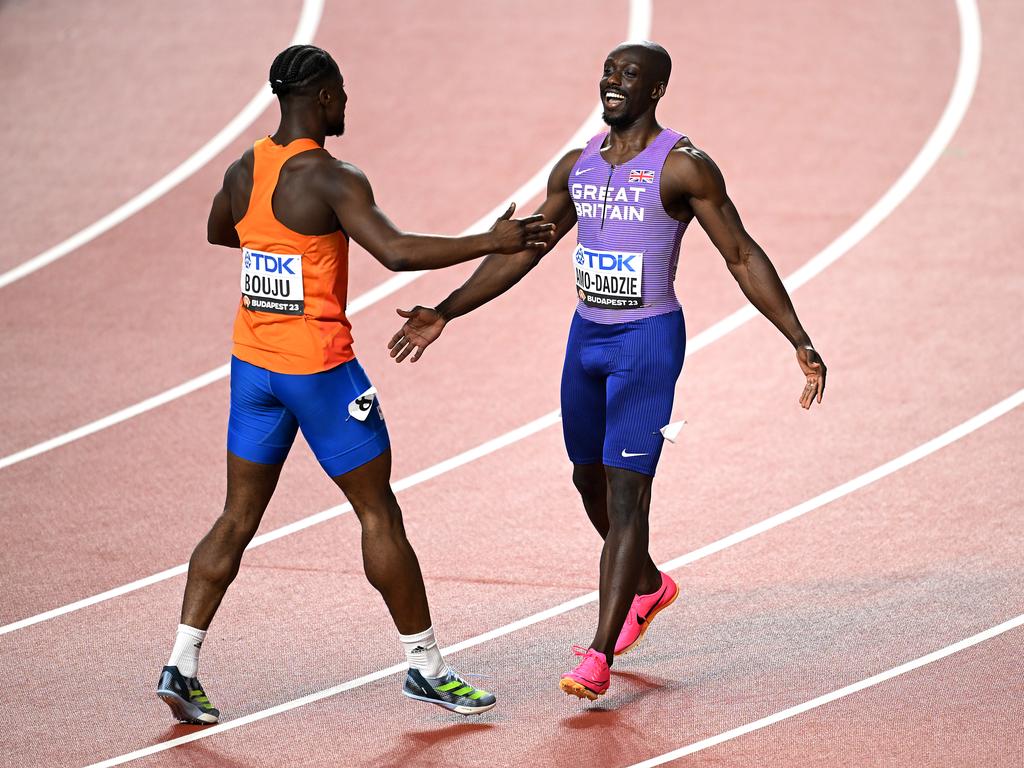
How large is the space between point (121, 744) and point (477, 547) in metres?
2.40

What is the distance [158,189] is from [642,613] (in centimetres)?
769

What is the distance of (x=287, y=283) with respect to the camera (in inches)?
207

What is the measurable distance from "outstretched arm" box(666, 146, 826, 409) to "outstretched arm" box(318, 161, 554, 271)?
79cm

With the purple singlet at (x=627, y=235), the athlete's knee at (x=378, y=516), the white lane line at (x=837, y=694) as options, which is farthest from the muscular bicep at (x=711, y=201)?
the white lane line at (x=837, y=694)

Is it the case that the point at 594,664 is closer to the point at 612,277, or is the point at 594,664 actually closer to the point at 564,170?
the point at 612,277

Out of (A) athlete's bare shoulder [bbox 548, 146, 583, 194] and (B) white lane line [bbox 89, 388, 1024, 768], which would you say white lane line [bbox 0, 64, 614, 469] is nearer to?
(B) white lane line [bbox 89, 388, 1024, 768]

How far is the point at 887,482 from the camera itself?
26.0 ft

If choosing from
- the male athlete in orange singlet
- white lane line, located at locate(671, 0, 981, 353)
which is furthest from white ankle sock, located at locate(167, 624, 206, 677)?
white lane line, located at locate(671, 0, 981, 353)

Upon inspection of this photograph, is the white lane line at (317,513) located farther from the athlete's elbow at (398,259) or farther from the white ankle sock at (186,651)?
the athlete's elbow at (398,259)

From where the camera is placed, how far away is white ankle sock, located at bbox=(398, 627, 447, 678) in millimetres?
5523

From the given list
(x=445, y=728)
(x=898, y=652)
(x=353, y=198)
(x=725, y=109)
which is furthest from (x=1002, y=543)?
(x=725, y=109)

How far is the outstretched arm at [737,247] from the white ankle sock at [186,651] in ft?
7.97

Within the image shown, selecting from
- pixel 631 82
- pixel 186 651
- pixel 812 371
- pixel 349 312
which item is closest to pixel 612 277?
pixel 631 82

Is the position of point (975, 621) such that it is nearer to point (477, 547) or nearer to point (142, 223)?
point (477, 547)
